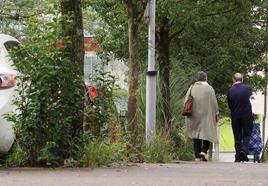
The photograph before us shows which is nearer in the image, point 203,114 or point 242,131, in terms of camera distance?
point 203,114

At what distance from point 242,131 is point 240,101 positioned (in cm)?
66

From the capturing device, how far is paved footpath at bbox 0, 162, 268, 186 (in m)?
7.27

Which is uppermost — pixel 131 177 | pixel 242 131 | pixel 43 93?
pixel 43 93

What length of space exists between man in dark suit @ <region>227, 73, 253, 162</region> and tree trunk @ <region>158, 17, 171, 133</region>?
1.26 meters

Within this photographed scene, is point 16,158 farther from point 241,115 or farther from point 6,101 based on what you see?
point 241,115

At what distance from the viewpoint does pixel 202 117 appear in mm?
13438

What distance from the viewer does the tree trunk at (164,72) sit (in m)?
14.4

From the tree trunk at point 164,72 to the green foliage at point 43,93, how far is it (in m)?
4.37

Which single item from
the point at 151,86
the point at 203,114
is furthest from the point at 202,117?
the point at 151,86

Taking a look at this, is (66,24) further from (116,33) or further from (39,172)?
(116,33)

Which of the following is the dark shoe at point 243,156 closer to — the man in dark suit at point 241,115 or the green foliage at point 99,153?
the man in dark suit at point 241,115

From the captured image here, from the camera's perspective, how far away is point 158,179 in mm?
7750

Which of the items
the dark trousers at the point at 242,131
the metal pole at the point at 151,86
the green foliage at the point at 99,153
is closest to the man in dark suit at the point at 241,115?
the dark trousers at the point at 242,131

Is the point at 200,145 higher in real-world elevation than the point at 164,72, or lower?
lower
